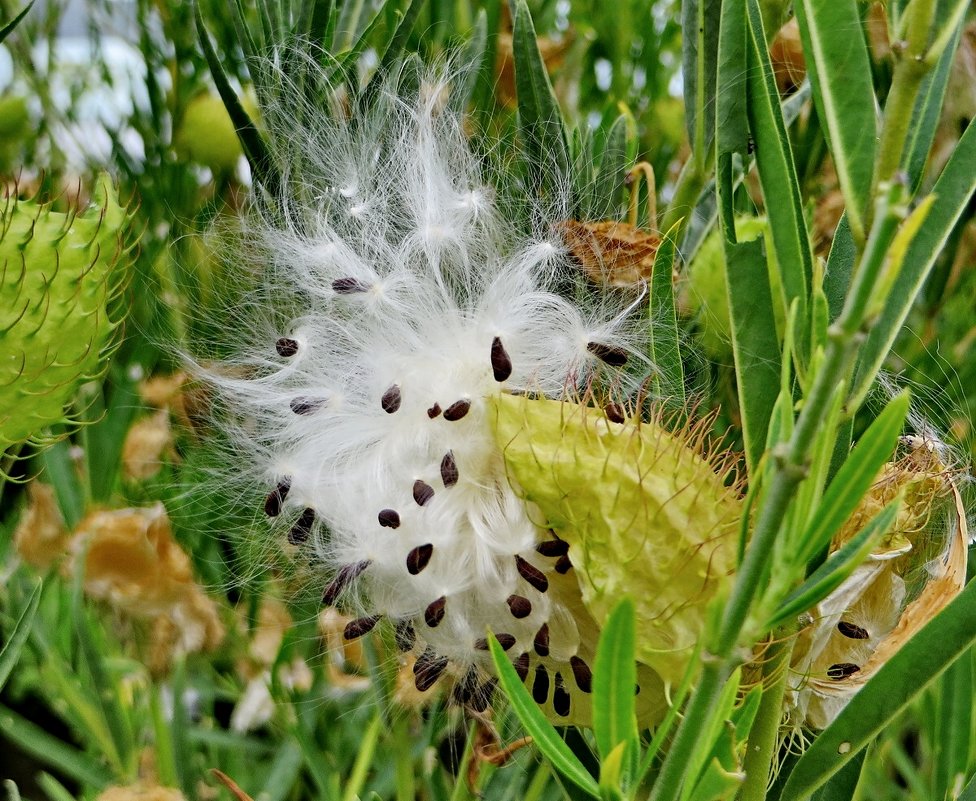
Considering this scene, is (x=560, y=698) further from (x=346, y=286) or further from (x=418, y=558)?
(x=346, y=286)

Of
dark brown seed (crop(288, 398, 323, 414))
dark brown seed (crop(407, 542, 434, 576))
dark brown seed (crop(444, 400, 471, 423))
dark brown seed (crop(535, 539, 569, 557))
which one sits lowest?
dark brown seed (crop(407, 542, 434, 576))

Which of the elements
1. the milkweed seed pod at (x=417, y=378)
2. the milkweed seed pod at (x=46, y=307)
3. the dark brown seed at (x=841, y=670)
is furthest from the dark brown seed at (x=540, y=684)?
the milkweed seed pod at (x=46, y=307)

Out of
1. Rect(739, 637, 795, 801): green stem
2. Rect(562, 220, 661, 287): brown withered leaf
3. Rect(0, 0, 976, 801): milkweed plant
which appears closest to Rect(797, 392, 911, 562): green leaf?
Rect(0, 0, 976, 801): milkweed plant

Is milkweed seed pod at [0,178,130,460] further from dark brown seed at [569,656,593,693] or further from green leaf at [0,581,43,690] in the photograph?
dark brown seed at [569,656,593,693]

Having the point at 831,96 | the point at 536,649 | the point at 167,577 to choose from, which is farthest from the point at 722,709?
the point at 167,577

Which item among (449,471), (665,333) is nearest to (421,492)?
(449,471)

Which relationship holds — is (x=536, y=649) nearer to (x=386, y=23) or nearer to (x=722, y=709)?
(x=722, y=709)

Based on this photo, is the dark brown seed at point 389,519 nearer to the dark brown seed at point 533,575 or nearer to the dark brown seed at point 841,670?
the dark brown seed at point 533,575
